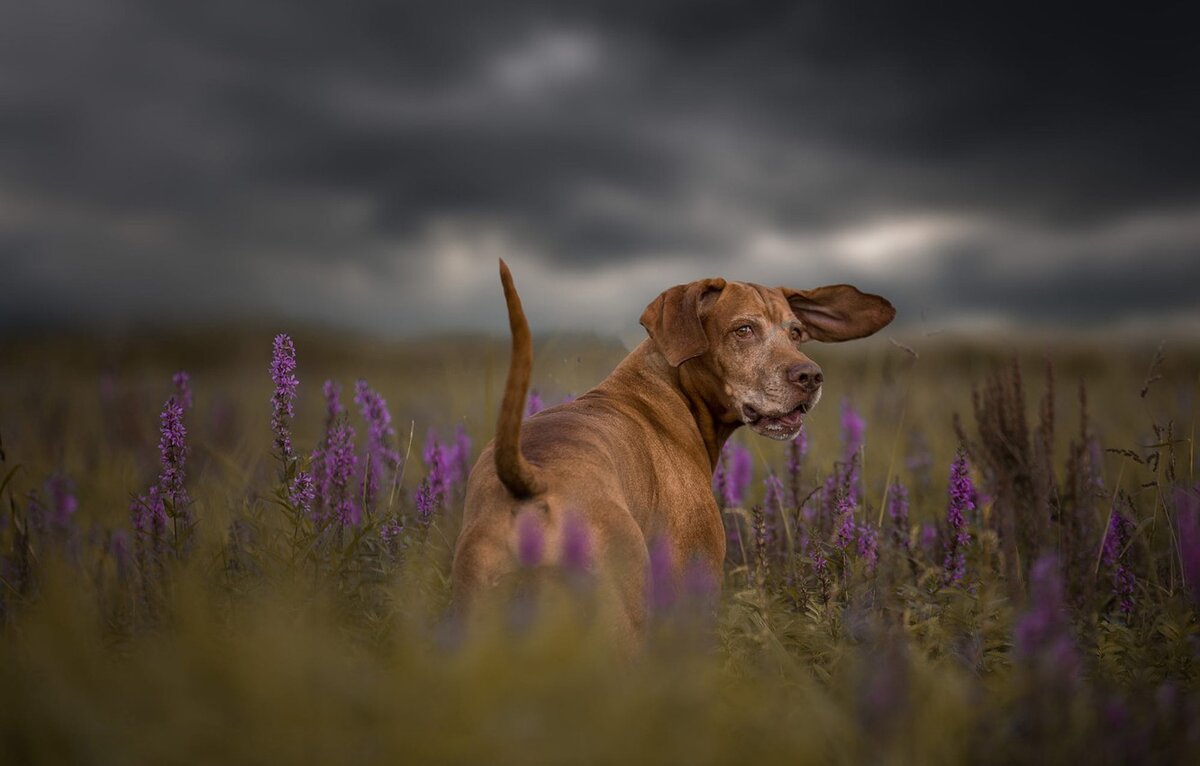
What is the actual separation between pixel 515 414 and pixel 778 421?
1.97 m

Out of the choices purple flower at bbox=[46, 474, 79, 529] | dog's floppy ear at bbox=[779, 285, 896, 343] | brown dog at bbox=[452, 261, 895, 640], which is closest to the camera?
brown dog at bbox=[452, 261, 895, 640]

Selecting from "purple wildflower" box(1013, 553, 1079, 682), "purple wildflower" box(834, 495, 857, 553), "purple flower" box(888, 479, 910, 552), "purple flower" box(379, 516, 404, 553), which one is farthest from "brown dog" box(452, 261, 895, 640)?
"purple wildflower" box(1013, 553, 1079, 682)

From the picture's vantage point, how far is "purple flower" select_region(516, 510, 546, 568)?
2.39 m

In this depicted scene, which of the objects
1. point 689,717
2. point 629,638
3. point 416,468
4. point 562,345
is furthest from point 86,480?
point 689,717

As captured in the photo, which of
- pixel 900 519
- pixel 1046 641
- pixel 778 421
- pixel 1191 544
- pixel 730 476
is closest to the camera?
pixel 1046 641

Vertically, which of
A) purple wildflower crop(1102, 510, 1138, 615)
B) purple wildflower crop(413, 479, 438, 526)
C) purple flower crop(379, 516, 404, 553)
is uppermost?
purple wildflower crop(413, 479, 438, 526)

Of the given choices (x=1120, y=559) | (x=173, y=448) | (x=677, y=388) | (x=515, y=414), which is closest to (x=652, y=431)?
(x=677, y=388)

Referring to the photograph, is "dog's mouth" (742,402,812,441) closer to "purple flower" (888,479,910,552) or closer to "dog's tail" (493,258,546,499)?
"purple flower" (888,479,910,552)

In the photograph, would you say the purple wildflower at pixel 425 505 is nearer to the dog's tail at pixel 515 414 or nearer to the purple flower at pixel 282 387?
the purple flower at pixel 282 387

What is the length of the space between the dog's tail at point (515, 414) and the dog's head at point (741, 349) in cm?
141

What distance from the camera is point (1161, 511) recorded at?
5199mm

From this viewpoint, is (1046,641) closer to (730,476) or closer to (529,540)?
(529,540)

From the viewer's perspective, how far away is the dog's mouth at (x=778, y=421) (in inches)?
166

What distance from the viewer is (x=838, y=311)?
16.5ft
